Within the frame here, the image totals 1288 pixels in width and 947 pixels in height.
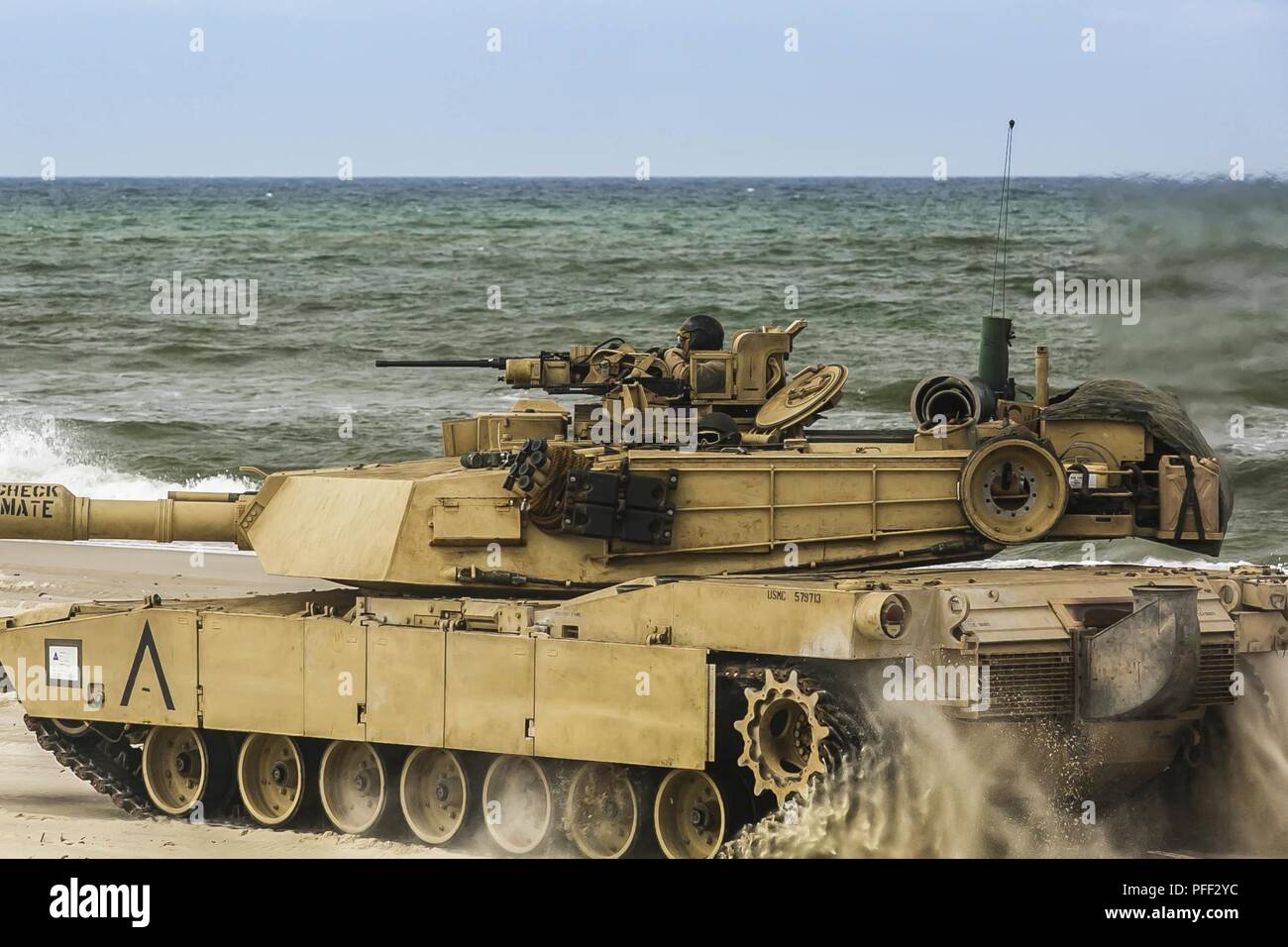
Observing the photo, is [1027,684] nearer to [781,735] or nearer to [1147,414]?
[781,735]

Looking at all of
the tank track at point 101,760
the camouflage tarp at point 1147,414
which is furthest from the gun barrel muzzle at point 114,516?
the camouflage tarp at point 1147,414

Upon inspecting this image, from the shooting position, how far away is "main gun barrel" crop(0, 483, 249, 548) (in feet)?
65.0

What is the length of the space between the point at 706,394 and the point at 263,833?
5.48m

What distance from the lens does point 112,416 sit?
45094 millimetres

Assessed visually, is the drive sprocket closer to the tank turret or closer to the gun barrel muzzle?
the tank turret

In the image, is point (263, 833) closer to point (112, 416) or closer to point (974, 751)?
point (974, 751)

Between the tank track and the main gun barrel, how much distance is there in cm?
179

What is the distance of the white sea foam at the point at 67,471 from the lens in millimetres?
38750

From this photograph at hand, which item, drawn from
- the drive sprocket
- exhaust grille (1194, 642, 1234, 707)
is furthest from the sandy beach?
exhaust grille (1194, 642, 1234, 707)

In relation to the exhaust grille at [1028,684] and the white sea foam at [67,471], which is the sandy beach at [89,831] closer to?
the exhaust grille at [1028,684]

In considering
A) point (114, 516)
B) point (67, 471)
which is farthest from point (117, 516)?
point (67, 471)

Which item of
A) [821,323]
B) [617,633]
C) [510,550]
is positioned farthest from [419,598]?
[821,323]

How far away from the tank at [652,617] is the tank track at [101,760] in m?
0.03

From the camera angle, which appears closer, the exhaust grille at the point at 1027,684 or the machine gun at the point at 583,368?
the exhaust grille at the point at 1027,684
